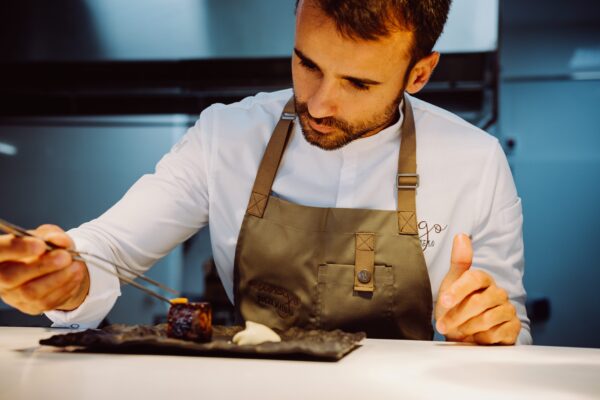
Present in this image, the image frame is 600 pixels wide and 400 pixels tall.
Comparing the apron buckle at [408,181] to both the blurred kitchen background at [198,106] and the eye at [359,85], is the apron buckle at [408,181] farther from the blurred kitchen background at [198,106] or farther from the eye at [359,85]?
the blurred kitchen background at [198,106]

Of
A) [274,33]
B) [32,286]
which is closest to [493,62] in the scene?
[274,33]

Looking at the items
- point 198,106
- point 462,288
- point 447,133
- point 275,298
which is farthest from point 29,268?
point 198,106

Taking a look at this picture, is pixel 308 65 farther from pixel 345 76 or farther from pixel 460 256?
pixel 460 256

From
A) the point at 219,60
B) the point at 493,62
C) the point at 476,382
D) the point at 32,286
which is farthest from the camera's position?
the point at 219,60

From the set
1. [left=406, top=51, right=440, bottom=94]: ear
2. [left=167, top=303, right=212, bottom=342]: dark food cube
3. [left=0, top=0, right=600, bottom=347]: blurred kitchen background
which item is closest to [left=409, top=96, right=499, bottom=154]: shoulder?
[left=406, top=51, right=440, bottom=94]: ear

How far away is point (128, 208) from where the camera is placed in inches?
66.7

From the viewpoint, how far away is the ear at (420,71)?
1.67 metres

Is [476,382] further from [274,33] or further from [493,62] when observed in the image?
[274,33]

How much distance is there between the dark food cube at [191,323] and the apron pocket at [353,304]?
542 mm

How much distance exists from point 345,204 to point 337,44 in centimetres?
45

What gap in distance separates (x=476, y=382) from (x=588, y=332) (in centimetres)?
405

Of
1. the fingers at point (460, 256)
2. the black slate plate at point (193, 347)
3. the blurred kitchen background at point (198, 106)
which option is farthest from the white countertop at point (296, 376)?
the blurred kitchen background at point (198, 106)

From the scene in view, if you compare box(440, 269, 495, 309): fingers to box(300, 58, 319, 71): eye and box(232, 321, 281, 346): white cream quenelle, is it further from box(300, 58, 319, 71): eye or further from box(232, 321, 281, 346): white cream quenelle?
box(300, 58, 319, 71): eye

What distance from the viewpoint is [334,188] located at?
1790mm
